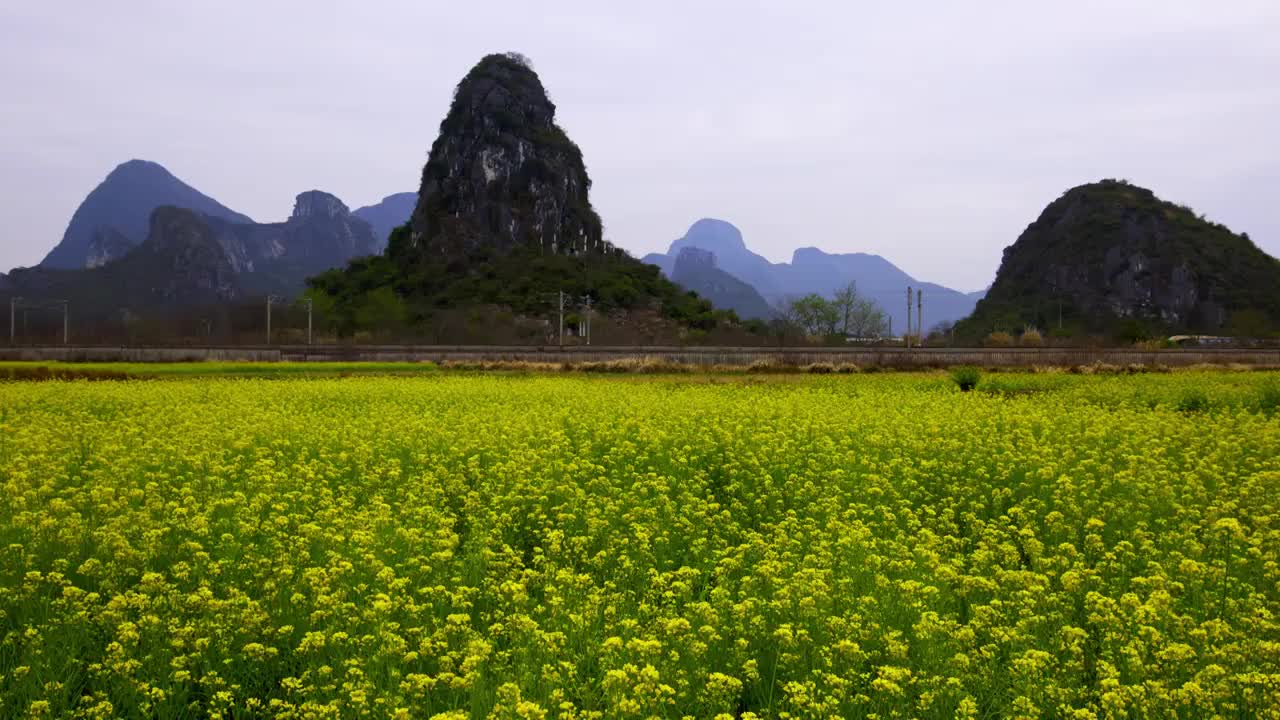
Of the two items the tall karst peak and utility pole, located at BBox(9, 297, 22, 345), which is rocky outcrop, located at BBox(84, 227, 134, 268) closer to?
the tall karst peak

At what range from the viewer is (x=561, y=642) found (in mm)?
4535

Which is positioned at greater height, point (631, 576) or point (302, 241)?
point (302, 241)

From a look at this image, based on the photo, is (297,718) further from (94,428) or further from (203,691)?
(94,428)

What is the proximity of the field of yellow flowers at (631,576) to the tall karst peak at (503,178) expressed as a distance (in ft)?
343

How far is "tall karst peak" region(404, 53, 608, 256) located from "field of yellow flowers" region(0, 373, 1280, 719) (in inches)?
4115

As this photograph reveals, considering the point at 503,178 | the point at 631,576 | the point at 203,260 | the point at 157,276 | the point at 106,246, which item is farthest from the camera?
the point at 106,246

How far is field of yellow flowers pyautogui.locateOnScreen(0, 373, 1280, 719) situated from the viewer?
4.29m

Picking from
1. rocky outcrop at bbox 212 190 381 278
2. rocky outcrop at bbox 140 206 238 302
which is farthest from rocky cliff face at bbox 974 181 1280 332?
rocky outcrop at bbox 212 190 381 278

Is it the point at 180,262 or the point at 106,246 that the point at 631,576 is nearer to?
the point at 180,262

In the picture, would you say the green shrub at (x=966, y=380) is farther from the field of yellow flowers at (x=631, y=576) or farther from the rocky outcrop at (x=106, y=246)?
the rocky outcrop at (x=106, y=246)

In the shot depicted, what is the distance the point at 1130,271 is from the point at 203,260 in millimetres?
139756

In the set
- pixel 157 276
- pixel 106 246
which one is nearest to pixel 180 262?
pixel 157 276

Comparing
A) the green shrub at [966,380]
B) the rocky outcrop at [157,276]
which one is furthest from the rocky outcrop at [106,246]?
the green shrub at [966,380]

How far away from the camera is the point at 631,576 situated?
243 inches
